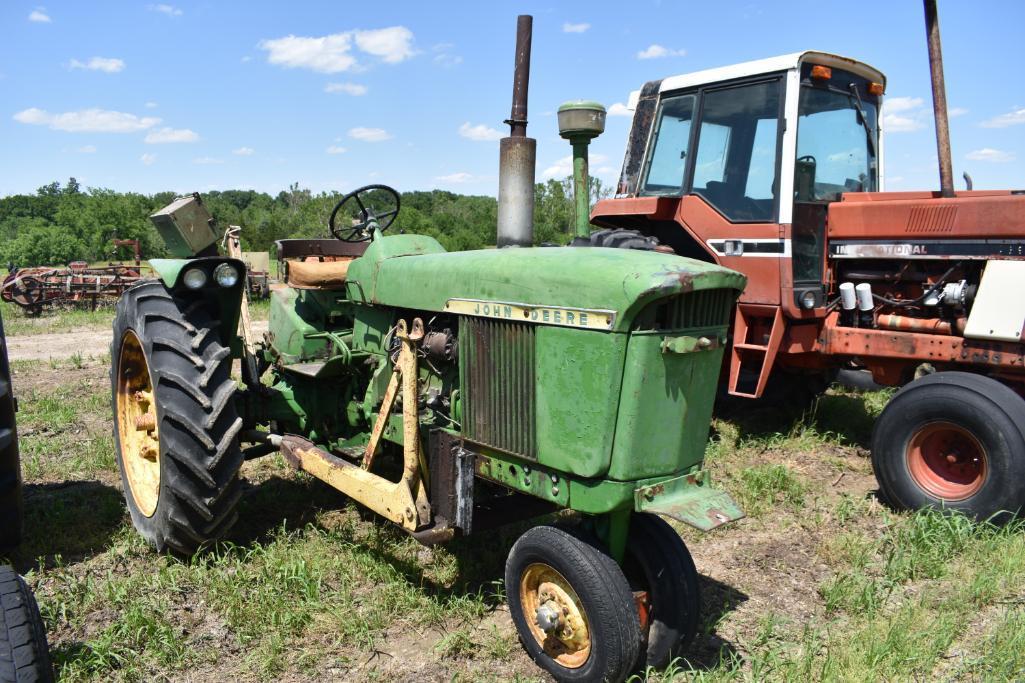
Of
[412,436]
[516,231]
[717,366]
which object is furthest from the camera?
[516,231]

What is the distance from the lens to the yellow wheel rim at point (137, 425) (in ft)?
12.2

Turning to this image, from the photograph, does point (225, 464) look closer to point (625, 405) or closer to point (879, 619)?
point (625, 405)

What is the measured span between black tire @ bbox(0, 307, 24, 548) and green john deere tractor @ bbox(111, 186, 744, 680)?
0.51 metres

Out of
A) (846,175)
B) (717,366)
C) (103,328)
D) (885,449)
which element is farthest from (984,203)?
(103,328)

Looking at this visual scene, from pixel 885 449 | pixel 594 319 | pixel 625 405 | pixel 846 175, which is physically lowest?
pixel 885 449

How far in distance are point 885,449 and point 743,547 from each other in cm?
116

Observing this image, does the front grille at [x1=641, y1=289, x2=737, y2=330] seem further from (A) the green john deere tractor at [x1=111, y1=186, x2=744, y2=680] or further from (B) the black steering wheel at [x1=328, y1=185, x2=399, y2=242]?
(B) the black steering wheel at [x1=328, y1=185, x2=399, y2=242]

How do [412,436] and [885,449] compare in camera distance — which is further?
[885,449]

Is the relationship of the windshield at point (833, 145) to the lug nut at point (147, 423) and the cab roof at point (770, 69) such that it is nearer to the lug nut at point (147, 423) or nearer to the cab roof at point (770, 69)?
the cab roof at point (770, 69)

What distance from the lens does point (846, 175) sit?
558cm

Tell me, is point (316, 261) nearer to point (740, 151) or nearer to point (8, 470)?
point (8, 470)

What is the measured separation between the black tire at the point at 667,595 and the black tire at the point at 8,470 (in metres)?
2.66

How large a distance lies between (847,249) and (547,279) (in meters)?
3.35

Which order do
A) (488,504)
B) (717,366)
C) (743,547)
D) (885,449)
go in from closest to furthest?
1. (717,366)
2. (488,504)
3. (743,547)
4. (885,449)
